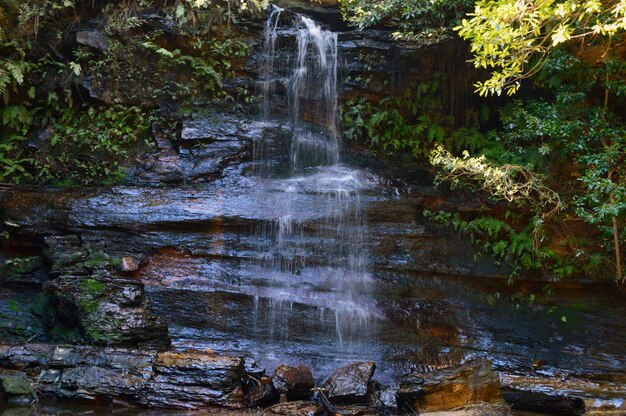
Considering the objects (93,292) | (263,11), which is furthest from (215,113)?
(93,292)

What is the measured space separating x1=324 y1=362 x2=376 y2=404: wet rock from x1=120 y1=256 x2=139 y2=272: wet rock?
3.68 meters

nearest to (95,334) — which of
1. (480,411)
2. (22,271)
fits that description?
(22,271)

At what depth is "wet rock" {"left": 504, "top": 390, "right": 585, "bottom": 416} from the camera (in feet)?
21.5

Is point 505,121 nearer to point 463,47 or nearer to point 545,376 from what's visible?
point 463,47

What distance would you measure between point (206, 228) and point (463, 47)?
6.67 m

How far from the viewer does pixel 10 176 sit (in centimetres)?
1012

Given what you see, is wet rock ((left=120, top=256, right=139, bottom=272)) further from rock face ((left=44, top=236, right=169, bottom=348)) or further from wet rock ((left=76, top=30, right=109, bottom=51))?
wet rock ((left=76, top=30, right=109, bottom=51))

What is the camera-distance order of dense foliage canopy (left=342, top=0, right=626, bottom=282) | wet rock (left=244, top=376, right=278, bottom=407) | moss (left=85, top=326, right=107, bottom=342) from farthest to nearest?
dense foliage canopy (left=342, top=0, right=626, bottom=282)
moss (left=85, top=326, right=107, bottom=342)
wet rock (left=244, top=376, right=278, bottom=407)

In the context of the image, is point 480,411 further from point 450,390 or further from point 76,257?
point 76,257

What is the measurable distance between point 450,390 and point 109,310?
4.84m

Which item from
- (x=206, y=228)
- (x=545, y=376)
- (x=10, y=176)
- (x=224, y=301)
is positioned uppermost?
(x=10, y=176)

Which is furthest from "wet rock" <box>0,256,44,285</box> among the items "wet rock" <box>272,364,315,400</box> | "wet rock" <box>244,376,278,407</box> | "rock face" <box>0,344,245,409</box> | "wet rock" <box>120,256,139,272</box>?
"wet rock" <box>272,364,315,400</box>

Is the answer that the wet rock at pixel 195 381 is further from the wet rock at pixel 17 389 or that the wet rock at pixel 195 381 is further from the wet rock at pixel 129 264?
the wet rock at pixel 129 264

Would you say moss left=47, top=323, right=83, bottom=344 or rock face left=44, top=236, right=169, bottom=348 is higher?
rock face left=44, top=236, right=169, bottom=348
